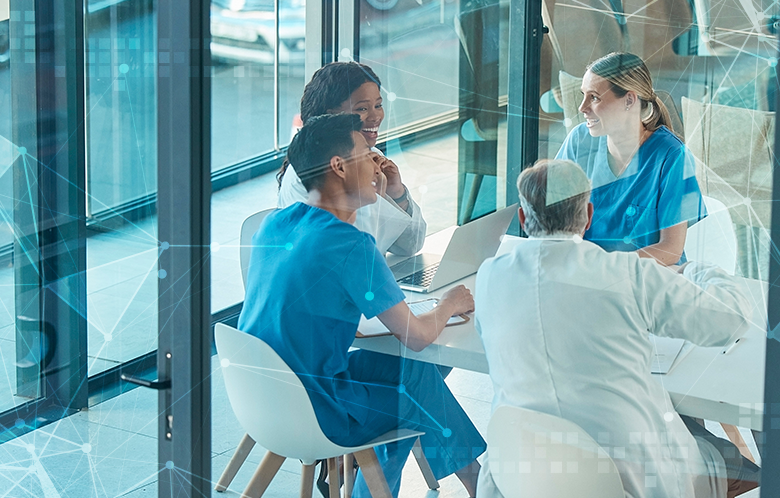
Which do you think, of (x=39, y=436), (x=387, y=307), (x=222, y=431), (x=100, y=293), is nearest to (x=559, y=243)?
(x=387, y=307)

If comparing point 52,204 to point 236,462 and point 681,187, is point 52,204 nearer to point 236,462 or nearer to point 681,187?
point 236,462

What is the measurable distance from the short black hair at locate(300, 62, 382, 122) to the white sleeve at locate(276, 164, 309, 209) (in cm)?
11

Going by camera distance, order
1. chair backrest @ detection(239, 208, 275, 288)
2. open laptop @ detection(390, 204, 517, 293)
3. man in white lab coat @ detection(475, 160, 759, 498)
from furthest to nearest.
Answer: chair backrest @ detection(239, 208, 275, 288) < open laptop @ detection(390, 204, 517, 293) < man in white lab coat @ detection(475, 160, 759, 498)

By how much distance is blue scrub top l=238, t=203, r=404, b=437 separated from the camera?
1.71m

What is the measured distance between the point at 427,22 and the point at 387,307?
0.53 m

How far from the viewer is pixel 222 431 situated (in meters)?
1.93

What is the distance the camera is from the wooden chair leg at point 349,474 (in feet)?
6.16

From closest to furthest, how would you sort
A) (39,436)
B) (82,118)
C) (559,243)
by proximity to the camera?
(559,243)
(82,118)
(39,436)

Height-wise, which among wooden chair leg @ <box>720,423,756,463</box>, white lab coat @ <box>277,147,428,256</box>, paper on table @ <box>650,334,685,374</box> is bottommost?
wooden chair leg @ <box>720,423,756,463</box>

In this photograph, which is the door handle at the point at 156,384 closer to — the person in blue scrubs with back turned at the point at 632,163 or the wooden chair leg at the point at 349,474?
the wooden chair leg at the point at 349,474

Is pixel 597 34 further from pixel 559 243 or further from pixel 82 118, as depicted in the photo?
pixel 82 118

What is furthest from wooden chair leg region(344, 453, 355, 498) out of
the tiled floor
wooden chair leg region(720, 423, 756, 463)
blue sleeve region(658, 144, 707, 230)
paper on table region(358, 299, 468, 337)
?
blue sleeve region(658, 144, 707, 230)

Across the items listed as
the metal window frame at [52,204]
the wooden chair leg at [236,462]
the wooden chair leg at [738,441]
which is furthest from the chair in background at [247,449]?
the wooden chair leg at [738,441]

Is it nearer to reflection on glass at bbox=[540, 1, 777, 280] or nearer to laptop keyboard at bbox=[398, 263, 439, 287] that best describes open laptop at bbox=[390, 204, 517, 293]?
laptop keyboard at bbox=[398, 263, 439, 287]
